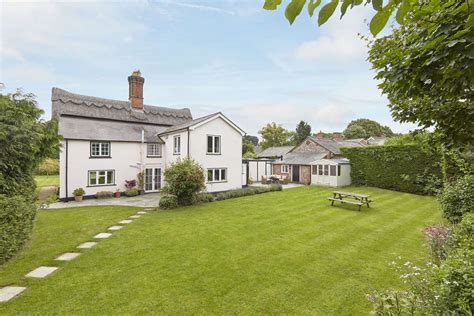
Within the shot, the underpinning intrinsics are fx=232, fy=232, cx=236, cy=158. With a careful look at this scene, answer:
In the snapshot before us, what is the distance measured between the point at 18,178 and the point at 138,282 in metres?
5.44

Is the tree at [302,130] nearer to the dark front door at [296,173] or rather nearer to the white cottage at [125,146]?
the dark front door at [296,173]

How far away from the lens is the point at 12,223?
6.41 meters

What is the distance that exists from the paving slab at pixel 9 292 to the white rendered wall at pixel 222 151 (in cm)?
1279

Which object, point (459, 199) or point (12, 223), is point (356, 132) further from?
point (12, 223)

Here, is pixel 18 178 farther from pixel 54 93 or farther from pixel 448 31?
pixel 54 93

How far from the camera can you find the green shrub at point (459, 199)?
736 cm

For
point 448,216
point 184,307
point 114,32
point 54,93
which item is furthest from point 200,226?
point 54,93

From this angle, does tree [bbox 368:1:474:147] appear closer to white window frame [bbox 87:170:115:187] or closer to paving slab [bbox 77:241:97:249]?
paving slab [bbox 77:241:97:249]

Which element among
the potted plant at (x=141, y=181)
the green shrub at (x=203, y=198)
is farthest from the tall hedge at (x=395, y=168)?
the potted plant at (x=141, y=181)

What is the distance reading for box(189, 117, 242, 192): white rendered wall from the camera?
18000mm

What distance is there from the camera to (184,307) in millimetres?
4695

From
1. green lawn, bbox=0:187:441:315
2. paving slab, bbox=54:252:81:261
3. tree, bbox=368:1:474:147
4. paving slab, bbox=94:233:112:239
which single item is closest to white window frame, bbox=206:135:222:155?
green lawn, bbox=0:187:441:315

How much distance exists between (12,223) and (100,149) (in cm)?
1298

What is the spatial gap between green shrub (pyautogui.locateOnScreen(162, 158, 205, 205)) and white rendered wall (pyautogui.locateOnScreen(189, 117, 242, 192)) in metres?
3.02
